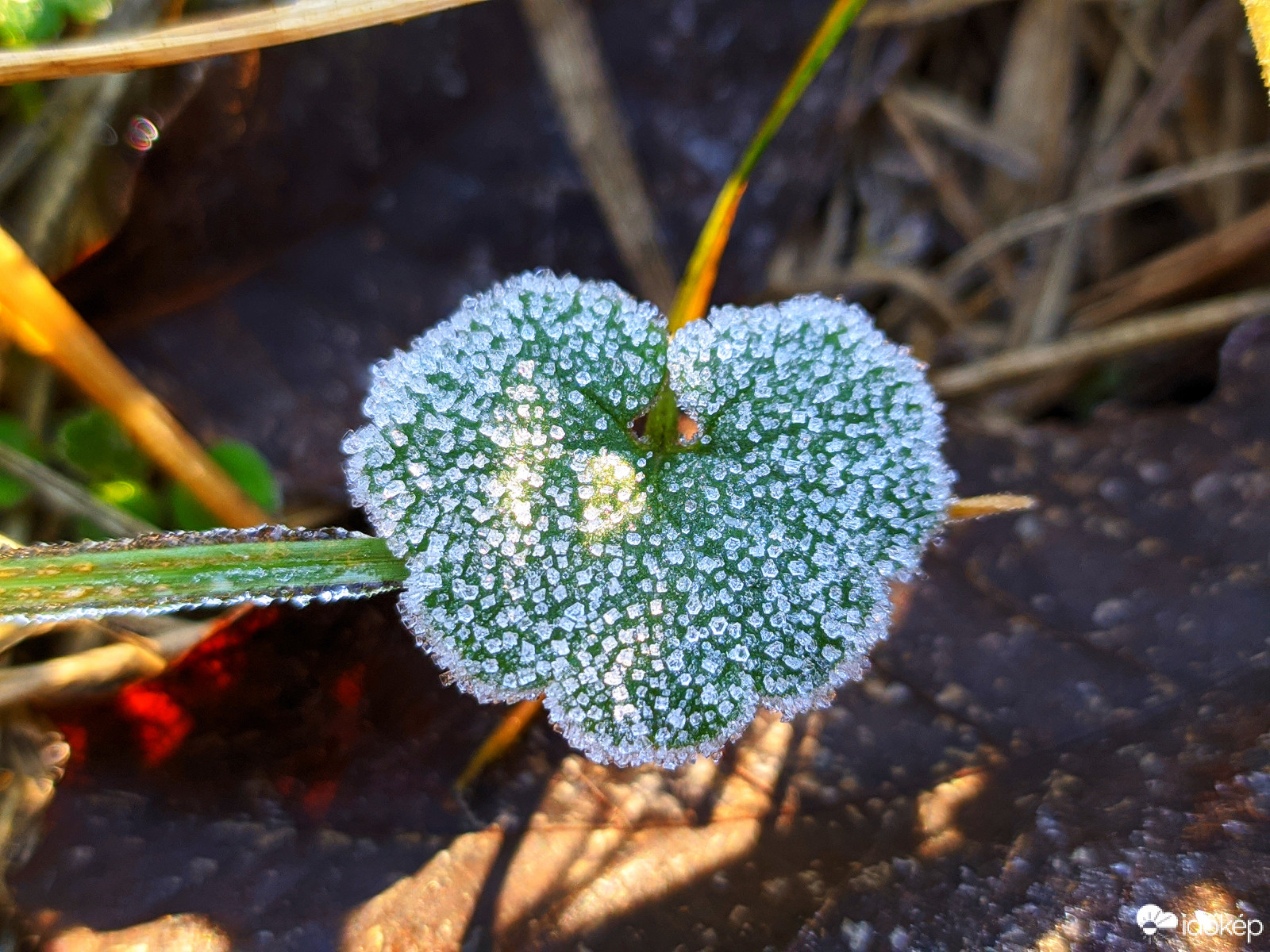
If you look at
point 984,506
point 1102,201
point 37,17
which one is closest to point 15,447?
point 37,17

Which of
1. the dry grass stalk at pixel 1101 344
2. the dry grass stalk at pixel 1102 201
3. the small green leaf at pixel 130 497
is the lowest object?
the small green leaf at pixel 130 497

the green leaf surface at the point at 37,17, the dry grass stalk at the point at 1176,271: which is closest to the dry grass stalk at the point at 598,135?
the green leaf surface at the point at 37,17

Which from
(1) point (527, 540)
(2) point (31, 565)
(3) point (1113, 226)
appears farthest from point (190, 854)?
(3) point (1113, 226)

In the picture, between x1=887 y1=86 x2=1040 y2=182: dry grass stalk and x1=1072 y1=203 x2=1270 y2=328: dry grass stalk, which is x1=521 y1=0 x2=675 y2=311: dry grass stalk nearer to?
x1=887 y1=86 x2=1040 y2=182: dry grass stalk

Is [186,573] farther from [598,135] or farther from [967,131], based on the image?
[967,131]

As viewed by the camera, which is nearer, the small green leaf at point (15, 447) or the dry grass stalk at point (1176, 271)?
the small green leaf at point (15, 447)

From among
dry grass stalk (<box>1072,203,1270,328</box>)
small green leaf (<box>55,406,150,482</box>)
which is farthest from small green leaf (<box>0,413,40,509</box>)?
dry grass stalk (<box>1072,203,1270,328</box>)

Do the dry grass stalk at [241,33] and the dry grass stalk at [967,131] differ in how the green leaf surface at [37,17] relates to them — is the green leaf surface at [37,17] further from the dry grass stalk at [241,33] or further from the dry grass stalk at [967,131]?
the dry grass stalk at [967,131]
